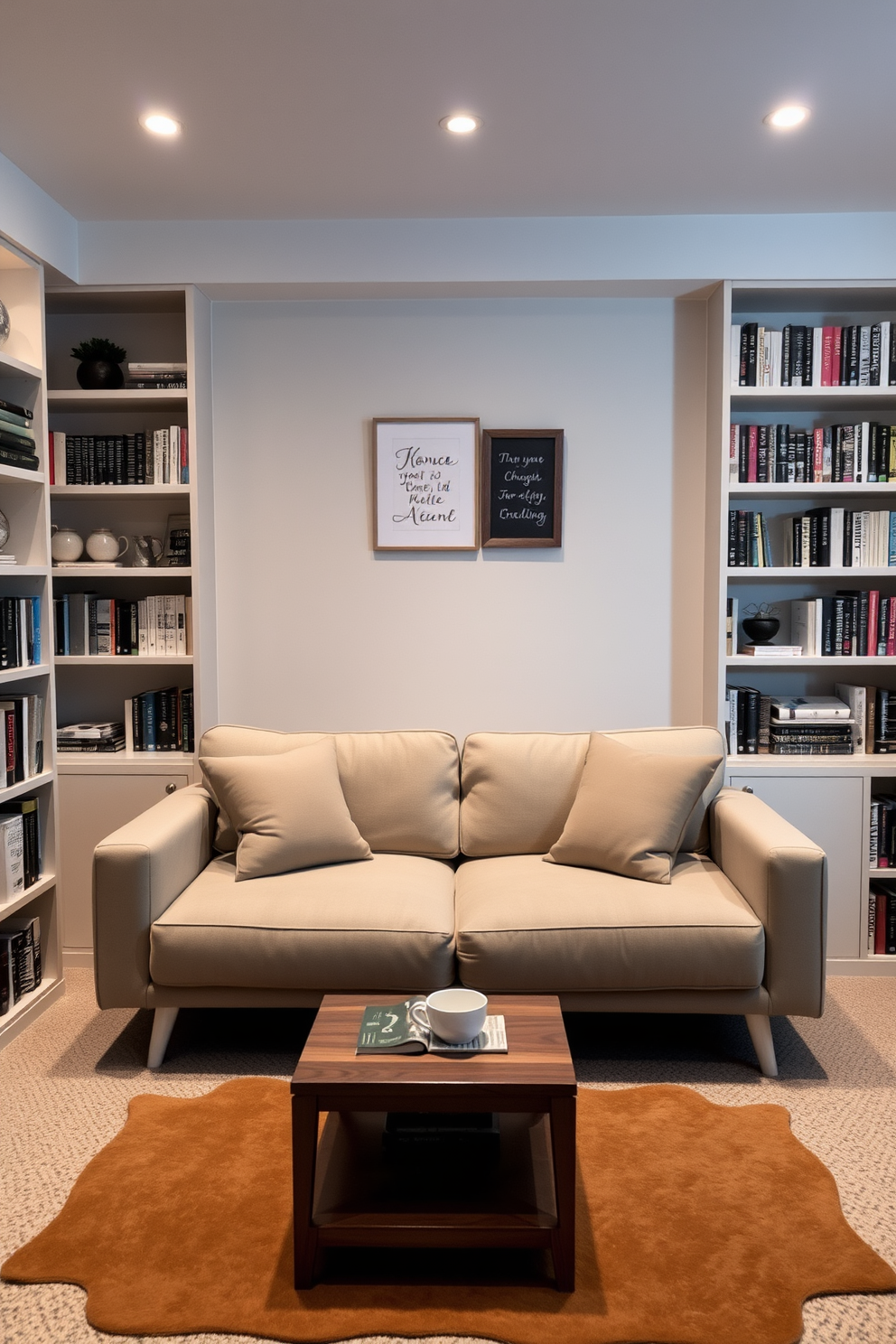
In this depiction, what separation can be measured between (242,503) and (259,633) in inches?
19.8

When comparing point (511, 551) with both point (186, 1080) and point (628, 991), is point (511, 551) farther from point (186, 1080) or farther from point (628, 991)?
point (186, 1080)

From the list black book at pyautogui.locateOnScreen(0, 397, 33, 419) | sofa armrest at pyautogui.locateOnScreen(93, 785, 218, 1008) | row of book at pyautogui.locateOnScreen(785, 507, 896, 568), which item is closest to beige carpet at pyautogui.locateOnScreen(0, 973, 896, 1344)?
sofa armrest at pyautogui.locateOnScreen(93, 785, 218, 1008)

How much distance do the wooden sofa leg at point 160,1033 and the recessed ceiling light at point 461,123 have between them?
101 inches

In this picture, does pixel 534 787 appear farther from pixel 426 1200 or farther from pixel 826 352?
pixel 826 352

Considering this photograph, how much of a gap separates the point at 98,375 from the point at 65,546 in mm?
634

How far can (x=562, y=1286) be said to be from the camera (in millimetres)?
1805

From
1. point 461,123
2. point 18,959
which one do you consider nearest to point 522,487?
point 461,123

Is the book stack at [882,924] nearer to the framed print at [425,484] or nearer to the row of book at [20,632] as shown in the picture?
the framed print at [425,484]

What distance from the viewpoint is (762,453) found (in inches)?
137

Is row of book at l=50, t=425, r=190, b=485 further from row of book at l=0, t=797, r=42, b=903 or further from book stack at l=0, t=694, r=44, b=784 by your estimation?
row of book at l=0, t=797, r=42, b=903

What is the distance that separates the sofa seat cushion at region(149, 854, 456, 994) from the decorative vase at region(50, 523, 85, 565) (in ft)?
5.03

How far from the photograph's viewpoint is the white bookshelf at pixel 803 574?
3402 mm

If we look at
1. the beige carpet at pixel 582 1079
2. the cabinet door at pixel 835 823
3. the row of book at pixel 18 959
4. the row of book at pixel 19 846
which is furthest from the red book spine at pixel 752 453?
the row of book at pixel 18 959

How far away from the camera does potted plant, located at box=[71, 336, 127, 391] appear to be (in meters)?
3.51
